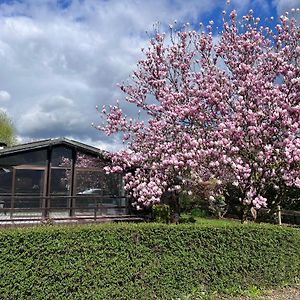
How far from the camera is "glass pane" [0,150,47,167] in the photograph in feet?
50.8

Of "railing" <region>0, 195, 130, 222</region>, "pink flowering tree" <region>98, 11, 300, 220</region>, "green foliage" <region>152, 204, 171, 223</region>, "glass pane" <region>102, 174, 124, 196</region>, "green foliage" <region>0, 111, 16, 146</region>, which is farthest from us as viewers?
"green foliage" <region>0, 111, 16, 146</region>

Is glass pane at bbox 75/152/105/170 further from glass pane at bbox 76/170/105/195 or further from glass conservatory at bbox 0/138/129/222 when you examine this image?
glass pane at bbox 76/170/105/195

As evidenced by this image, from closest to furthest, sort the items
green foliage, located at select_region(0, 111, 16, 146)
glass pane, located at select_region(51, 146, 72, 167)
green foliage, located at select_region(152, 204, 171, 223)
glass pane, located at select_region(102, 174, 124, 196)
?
green foliage, located at select_region(152, 204, 171, 223) < glass pane, located at select_region(102, 174, 124, 196) < glass pane, located at select_region(51, 146, 72, 167) < green foliage, located at select_region(0, 111, 16, 146)

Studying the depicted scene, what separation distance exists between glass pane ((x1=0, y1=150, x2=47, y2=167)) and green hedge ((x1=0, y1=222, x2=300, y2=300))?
1122 cm

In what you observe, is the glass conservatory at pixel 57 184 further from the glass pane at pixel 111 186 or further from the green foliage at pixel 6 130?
the green foliage at pixel 6 130

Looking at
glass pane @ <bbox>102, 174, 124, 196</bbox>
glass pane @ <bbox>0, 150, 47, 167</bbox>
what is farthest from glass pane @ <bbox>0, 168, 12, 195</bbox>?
glass pane @ <bbox>102, 174, 124, 196</bbox>

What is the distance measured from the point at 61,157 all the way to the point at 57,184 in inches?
46.1

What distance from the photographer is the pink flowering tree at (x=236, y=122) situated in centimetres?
761

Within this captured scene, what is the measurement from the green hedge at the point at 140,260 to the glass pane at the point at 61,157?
36.8 feet

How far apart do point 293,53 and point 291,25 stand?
84 centimetres

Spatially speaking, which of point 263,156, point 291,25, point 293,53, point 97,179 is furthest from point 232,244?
point 97,179

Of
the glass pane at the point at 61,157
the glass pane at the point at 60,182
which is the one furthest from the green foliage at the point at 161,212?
the glass pane at the point at 61,157

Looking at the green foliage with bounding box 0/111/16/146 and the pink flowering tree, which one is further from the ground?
the green foliage with bounding box 0/111/16/146

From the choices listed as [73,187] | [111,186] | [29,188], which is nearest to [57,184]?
[73,187]
